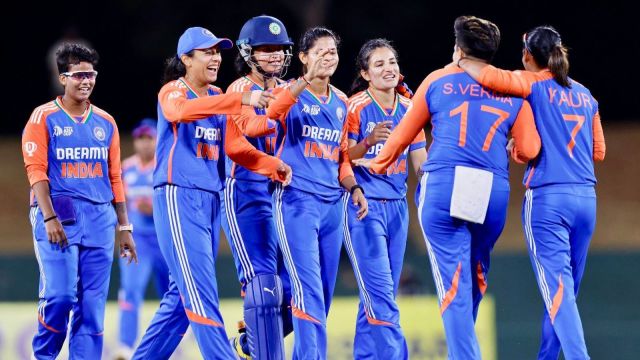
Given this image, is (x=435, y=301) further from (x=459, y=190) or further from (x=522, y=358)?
(x=459, y=190)

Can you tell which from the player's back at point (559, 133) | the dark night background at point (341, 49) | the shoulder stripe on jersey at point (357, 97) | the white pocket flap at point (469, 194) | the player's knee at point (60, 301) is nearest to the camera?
the white pocket flap at point (469, 194)

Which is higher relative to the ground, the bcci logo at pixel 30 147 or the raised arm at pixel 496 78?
the raised arm at pixel 496 78

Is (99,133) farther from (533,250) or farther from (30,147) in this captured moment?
(533,250)

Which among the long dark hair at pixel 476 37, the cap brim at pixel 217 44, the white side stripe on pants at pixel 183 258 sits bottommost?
the white side stripe on pants at pixel 183 258

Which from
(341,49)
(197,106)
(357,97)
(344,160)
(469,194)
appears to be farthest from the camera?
(341,49)

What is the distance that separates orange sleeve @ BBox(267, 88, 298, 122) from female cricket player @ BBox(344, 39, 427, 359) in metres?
0.82

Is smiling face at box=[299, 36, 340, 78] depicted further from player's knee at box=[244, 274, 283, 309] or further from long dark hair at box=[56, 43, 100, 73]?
long dark hair at box=[56, 43, 100, 73]

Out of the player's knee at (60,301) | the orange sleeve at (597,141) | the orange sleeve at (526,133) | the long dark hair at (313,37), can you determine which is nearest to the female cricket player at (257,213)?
the long dark hair at (313,37)

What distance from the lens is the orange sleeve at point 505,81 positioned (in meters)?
6.63

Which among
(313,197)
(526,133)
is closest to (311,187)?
(313,197)

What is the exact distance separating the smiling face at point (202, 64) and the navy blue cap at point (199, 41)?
44 mm

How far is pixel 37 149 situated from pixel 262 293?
5.92ft

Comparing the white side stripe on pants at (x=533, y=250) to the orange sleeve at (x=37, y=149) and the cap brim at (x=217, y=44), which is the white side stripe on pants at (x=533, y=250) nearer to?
the cap brim at (x=217, y=44)

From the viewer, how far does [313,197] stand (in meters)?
7.39
